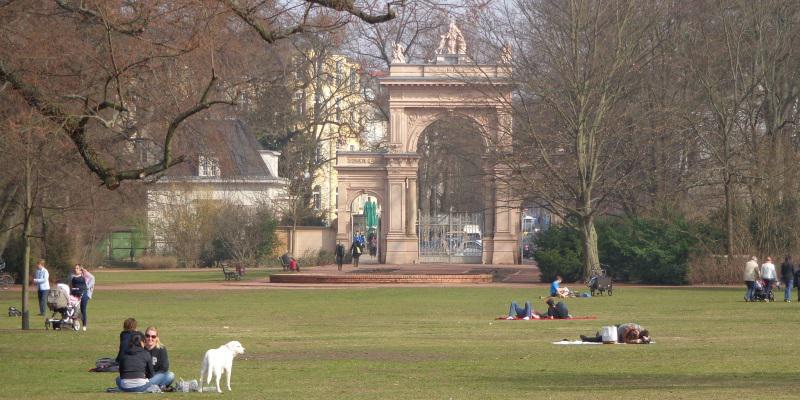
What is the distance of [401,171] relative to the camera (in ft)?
237

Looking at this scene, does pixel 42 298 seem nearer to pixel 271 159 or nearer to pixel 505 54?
pixel 505 54

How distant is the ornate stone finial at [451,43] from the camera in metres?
71.8

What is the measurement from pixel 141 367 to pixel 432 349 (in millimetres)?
7550

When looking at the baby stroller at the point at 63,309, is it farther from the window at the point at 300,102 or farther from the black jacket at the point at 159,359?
the window at the point at 300,102

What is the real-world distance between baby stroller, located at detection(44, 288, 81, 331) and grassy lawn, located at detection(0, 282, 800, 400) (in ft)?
2.06

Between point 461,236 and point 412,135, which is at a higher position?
point 412,135

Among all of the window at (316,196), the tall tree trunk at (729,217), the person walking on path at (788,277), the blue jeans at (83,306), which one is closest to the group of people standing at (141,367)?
the blue jeans at (83,306)

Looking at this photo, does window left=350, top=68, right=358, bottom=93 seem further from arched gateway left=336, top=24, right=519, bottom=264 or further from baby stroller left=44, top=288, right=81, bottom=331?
baby stroller left=44, top=288, right=81, bottom=331

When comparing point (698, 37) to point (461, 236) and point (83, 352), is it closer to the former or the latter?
point (461, 236)

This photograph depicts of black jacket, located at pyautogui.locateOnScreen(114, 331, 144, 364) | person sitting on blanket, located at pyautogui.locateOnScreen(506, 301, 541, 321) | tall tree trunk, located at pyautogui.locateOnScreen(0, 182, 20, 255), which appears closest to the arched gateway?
tall tree trunk, located at pyautogui.locateOnScreen(0, 182, 20, 255)

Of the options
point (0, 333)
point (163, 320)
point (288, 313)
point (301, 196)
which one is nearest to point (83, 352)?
point (0, 333)

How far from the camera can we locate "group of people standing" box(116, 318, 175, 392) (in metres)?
18.7

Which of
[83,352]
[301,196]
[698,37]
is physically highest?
[698,37]

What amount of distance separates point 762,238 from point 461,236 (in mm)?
26008
